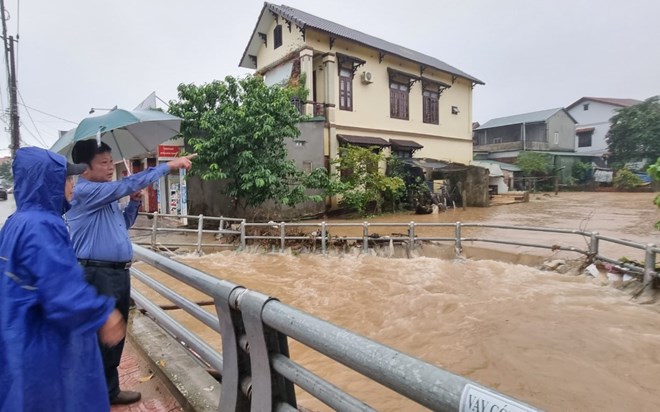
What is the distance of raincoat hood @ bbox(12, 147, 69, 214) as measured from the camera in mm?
1656

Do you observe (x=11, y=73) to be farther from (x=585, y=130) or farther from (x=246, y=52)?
(x=585, y=130)

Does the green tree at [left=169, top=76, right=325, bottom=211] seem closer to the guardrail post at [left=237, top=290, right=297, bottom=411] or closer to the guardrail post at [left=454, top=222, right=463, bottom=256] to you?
the guardrail post at [left=454, top=222, right=463, bottom=256]

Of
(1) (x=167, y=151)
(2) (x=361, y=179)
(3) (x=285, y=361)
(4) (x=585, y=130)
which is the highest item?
(4) (x=585, y=130)

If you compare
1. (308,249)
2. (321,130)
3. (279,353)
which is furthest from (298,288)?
(321,130)

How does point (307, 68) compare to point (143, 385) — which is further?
point (307, 68)

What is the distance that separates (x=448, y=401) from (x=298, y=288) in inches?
303

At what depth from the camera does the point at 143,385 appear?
9.18ft

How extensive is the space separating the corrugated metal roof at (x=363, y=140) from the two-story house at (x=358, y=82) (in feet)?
0.15

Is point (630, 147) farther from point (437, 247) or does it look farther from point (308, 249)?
point (308, 249)

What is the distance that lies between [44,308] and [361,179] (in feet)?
52.2

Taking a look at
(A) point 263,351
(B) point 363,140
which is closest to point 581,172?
(B) point 363,140

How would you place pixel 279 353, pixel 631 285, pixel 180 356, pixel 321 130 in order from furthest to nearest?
1. pixel 321 130
2. pixel 631 285
3. pixel 180 356
4. pixel 279 353

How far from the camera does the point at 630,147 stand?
107 feet

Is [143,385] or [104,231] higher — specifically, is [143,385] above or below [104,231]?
below
